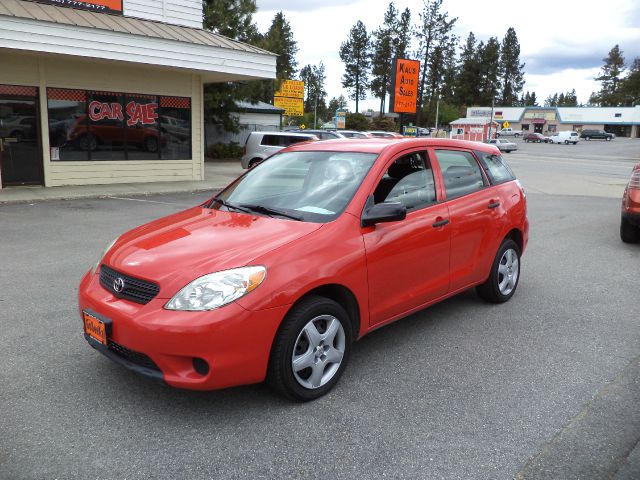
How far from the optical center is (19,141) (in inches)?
533

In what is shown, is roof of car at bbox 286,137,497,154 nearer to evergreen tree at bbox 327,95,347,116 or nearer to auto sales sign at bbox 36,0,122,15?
auto sales sign at bbox 36,0,122,15

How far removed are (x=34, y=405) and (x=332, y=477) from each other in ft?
6.25

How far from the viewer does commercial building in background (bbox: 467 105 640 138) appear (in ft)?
305

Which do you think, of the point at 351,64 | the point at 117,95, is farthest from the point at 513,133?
the point at 117,95

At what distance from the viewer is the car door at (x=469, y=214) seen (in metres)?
4.59

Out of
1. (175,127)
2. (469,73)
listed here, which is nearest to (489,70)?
(469,73)

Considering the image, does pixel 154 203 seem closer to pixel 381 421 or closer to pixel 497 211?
pixel 497 211

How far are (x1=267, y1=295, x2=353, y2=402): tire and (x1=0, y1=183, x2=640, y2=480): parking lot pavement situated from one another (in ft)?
0.42

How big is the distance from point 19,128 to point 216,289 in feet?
42.4

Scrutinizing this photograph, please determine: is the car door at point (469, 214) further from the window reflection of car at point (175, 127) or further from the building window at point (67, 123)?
the window reflection of car at point (175, 127)

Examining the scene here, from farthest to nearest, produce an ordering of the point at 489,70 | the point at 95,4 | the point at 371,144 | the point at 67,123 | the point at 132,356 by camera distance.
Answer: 1. the point at 489,70
2. the point at 95,4
3. the point at 67,123
4. the point at 371,144
5. the point at 132,356

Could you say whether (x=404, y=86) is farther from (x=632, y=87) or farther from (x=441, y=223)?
(x=632, y=87)

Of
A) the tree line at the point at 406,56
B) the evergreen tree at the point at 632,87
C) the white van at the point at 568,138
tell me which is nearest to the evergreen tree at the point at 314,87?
the tree line at the point at 406,56

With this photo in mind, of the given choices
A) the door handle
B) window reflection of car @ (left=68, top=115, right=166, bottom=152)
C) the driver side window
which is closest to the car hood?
the driver side window
